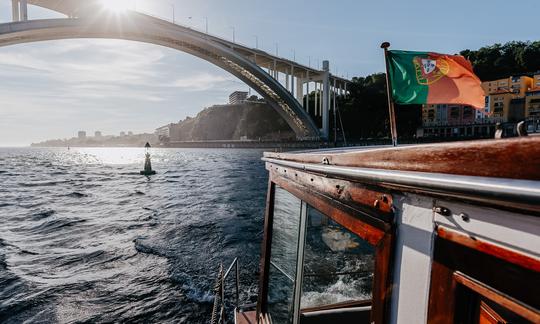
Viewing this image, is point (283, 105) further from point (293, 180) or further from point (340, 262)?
point (293, 180)

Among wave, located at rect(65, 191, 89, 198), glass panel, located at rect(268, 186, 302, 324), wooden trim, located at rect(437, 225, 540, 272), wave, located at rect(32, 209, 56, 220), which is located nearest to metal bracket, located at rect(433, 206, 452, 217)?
wooden trim, located at rect(437, 225, 540, 272)

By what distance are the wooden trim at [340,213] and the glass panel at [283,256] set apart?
0.18 metres

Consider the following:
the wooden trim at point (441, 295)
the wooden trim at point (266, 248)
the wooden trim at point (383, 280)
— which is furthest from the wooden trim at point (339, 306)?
the wooden trim at point (441, 295)

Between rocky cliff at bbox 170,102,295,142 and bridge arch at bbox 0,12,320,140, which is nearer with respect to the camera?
bridge arch at bbox 0,12,320,140

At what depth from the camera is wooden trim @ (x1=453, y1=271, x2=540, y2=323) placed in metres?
0.80

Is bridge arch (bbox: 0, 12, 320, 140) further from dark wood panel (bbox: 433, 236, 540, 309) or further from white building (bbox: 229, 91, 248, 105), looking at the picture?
white building (bbox: 229, 91, 248, 105)

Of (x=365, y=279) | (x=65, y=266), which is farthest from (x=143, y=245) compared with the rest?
(x=365, y=279)

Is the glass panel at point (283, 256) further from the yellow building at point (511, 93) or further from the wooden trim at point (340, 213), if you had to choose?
the yellow building at point (511, 93)

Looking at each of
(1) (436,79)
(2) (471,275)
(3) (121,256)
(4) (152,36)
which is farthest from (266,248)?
(4) (152,36)

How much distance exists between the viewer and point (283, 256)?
314 cm

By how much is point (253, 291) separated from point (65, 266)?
215 inches

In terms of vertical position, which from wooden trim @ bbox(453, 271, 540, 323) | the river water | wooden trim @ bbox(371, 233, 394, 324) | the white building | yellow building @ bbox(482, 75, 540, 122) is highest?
the white building

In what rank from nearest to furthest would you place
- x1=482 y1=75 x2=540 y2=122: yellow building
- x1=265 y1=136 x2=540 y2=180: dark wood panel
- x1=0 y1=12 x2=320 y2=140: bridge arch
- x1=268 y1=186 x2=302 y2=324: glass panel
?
x1=265 y1=136 x2=540 y2=180: dark wood panel, x1=268 y1=186 x2=302 y2=324: glass panel, x1=482 y1=75 x2=540 y2=122: yellow building, x1=0 y1=12 x2=320 y2=140: bridge arch

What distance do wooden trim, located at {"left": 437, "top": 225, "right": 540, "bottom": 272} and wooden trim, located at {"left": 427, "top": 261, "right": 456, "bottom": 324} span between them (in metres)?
0.12
